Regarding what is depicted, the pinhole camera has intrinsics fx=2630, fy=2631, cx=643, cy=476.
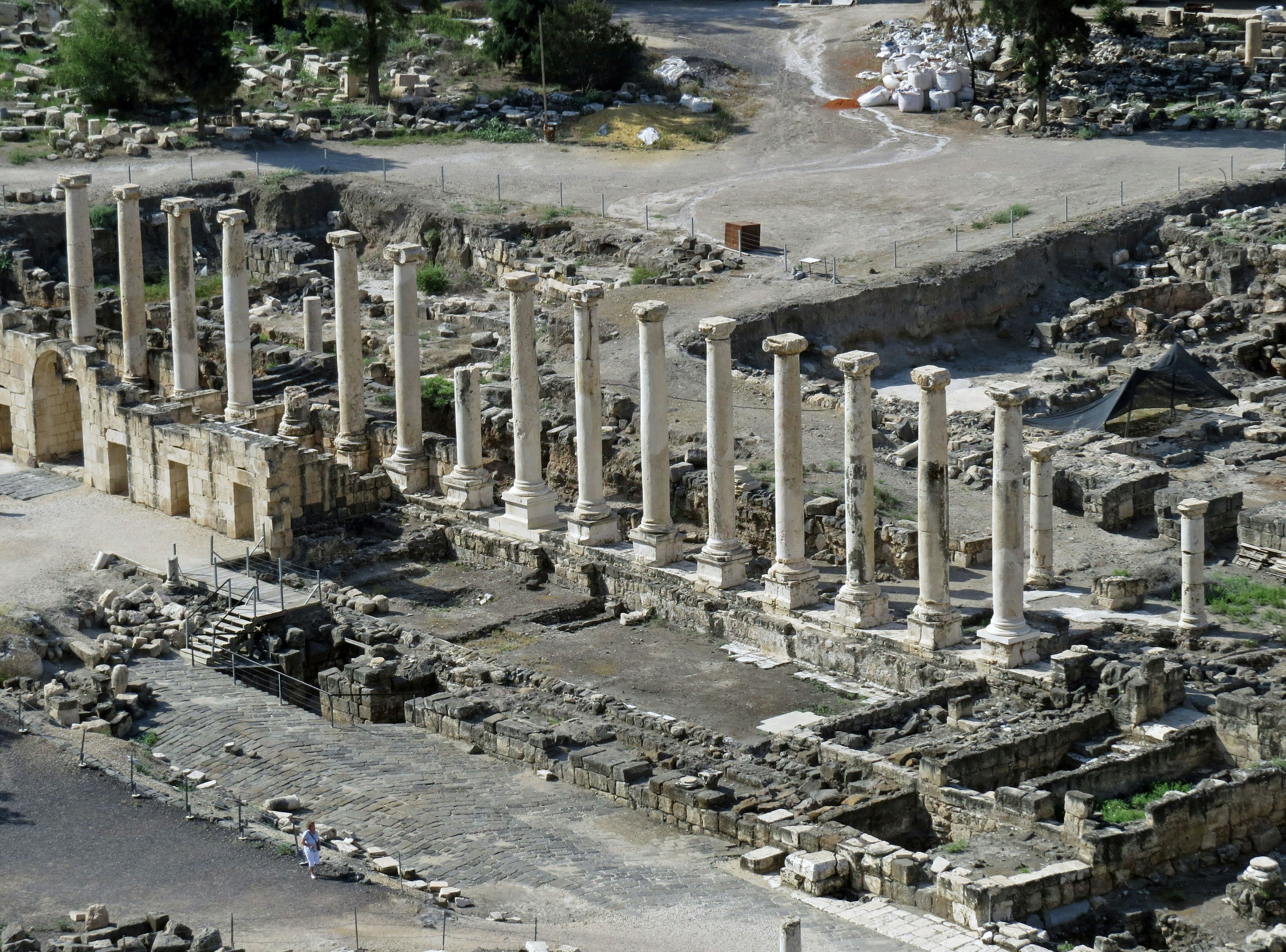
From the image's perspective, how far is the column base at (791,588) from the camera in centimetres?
4344

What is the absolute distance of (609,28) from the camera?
8038 cm

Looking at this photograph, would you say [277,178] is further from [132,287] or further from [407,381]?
[407,381]

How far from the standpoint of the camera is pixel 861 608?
42.4m

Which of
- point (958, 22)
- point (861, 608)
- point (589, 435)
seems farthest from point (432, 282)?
point (861, 608)

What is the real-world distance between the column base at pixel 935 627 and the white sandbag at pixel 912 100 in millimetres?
39988

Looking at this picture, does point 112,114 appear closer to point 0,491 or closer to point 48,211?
point 48,211

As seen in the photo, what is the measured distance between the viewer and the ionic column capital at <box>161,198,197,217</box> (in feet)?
176

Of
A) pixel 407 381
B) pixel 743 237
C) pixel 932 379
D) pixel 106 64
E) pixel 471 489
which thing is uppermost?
pixel 106 64

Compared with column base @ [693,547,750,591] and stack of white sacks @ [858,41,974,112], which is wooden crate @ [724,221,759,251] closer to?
stack of white sacks @ [858,41,974,112]

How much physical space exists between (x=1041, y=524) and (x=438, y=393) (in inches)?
622

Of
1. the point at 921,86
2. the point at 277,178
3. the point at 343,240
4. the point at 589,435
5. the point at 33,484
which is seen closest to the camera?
the point at 589,435

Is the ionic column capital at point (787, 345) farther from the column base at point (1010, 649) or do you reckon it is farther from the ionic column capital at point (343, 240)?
the ionic column capital at point (343, 240)

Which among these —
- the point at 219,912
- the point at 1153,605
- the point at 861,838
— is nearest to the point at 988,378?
the point at 1153,605

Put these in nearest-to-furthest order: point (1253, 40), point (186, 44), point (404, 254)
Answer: point (404, 254) → point (186, 44) → point (1253, 40)
